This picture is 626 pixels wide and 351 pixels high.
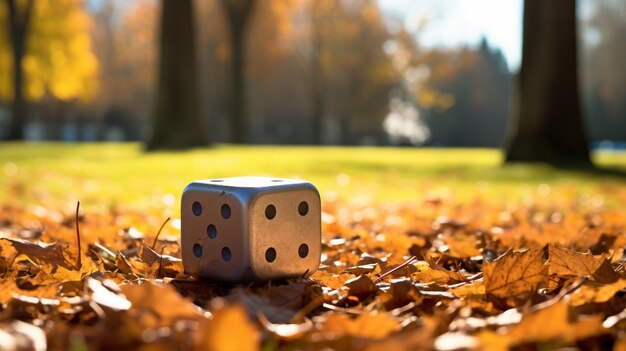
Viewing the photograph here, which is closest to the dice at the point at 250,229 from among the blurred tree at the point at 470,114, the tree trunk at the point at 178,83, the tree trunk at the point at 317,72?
the tree trunk at the point at 178,83

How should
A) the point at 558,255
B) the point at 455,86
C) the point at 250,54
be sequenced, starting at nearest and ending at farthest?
the point at 558,255 → the point at 250,54 → the point at 455,86

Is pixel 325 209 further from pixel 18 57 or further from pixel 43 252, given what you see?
pixel 18 57

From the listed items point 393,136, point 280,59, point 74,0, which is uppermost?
point 74,0

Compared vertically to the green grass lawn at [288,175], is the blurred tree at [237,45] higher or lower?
higher

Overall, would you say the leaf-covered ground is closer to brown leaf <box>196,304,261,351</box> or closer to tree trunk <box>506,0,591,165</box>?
brown leaf <box>196,304,261,351</box>

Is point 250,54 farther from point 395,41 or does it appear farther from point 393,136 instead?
point 393,136

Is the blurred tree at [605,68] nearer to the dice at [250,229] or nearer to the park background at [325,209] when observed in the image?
the park background at [325,209]

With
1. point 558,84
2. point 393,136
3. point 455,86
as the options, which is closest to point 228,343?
point 558,84
